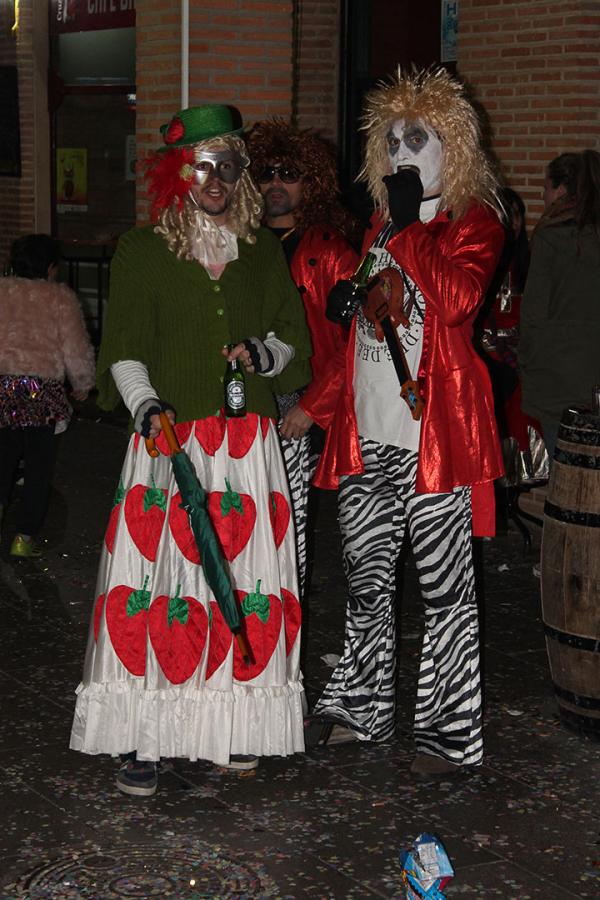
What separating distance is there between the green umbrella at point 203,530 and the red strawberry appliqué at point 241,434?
271mm

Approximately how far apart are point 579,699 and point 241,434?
161cm

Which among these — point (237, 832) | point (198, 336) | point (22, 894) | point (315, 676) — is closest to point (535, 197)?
point (315, 676)

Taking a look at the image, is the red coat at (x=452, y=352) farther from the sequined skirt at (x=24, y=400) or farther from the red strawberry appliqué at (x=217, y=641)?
the sequined skirt at (x=24, y=400)

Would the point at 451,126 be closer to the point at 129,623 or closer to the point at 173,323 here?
the point at 173,323

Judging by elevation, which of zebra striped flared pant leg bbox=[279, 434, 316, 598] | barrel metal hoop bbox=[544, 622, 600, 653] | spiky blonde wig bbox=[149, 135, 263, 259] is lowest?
barrel metal hoop bbox=[544, 622, 600, 653]

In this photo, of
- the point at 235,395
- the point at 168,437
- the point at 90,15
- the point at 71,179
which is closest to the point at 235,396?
the point at 235,395

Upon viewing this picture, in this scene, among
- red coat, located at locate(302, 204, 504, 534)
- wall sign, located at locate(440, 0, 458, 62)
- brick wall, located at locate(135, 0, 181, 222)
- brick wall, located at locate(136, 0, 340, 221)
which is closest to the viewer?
red coat, located at locate(302, 204, 504, 534)

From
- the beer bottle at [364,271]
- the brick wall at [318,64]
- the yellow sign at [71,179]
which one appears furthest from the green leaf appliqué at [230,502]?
the yellow sign at [71,179]

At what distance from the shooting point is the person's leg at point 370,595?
4.90 m

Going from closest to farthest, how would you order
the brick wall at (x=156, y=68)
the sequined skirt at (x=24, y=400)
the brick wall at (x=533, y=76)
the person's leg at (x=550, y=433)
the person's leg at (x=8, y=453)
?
the person's leg at (x=550, y=433), the sequined skirt at (x=24, y=400), the person's leg at (x=8, y=453), the brick wall at (x=533, y=76), the brick wall at (x=156, y=68)

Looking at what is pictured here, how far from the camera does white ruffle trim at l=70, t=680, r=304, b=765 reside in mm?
4637

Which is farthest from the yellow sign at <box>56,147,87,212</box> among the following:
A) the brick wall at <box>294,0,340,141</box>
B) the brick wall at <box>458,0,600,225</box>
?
the brick wall at <box>458,0,600,225</box>

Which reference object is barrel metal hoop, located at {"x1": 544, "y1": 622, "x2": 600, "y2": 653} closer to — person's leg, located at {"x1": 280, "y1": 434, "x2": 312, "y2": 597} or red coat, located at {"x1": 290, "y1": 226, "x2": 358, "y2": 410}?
person's leg, located at {"x1": 280, "y1": 434, "x2": 312, "y2": 597}

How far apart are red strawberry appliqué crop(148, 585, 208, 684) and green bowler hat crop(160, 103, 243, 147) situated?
56.8 inches
